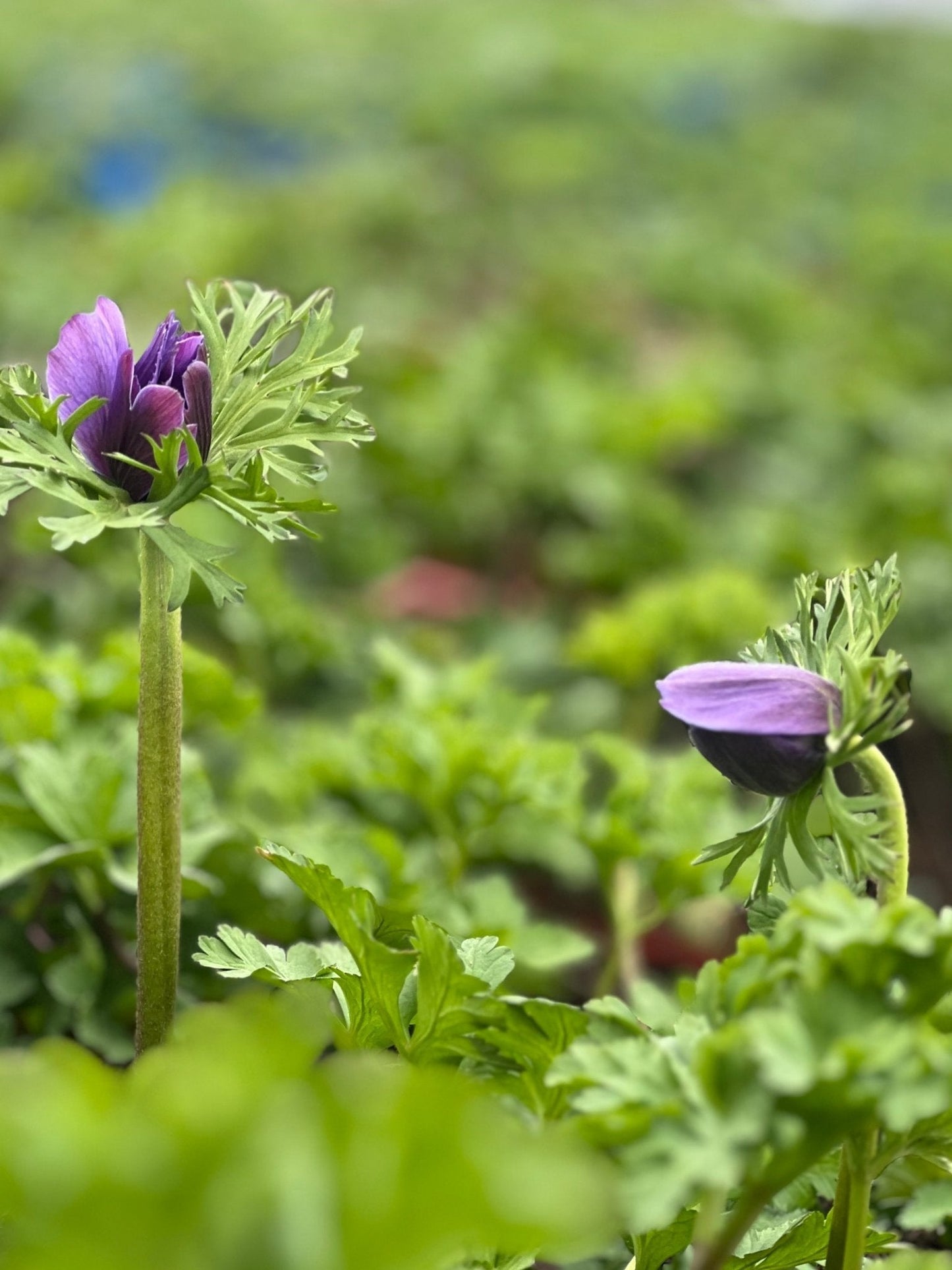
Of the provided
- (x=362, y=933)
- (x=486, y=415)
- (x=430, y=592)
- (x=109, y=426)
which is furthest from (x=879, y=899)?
A: (x=486, y=415)

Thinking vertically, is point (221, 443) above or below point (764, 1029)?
above

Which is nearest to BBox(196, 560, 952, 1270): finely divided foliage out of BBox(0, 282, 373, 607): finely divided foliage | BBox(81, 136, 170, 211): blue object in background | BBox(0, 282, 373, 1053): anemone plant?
BBox(0, 282, 373, 1053): anemone plant

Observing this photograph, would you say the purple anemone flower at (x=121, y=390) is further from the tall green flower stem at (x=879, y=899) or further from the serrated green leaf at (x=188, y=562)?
the tall green flower stem at (x=879, y=899)

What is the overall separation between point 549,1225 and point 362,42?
731 cm

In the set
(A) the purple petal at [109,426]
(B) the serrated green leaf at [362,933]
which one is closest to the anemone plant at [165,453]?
(A) the purple petal at [109,426]

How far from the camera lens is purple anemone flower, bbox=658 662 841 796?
789 mm

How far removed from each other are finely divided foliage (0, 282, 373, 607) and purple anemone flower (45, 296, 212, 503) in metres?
0.01

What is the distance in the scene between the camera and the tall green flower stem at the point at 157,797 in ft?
2.85

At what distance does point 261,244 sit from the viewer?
399cm

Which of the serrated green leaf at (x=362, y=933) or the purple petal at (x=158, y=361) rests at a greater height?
the purple petal at (x=158, y=361)

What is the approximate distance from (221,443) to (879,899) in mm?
533

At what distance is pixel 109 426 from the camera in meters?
0.87

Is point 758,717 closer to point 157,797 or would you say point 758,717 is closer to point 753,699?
point 753,699

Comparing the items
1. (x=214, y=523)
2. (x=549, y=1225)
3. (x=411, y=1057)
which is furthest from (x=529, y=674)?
(x=549, y=1225)
